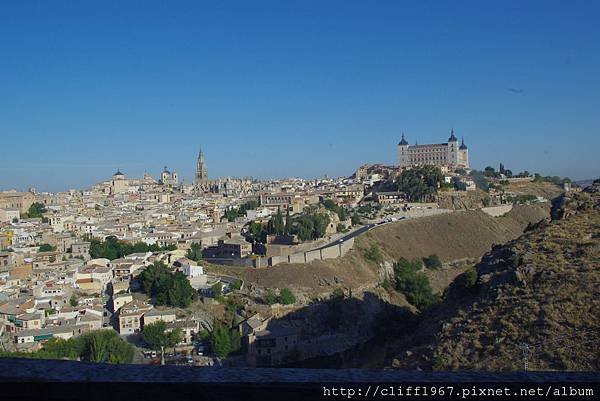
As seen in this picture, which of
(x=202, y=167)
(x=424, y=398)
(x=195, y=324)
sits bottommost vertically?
(x=195, y=324)

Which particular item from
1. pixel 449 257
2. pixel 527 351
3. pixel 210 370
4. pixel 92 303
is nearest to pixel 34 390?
pixel 210 370

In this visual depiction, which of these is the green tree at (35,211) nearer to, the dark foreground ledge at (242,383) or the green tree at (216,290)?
the green tree at (216,290)

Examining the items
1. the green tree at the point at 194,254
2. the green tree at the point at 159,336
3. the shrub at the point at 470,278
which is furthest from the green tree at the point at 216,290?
the shrub at the point at 470,278

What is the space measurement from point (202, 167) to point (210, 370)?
64530 mm

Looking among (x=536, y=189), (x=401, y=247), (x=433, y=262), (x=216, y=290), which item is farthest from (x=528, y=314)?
(x=536, y=189)

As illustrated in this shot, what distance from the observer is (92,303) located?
65.2 feet

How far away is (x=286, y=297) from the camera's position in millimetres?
19906

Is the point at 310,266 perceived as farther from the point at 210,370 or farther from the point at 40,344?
the point at 210,370

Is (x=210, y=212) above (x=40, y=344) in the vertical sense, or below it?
above

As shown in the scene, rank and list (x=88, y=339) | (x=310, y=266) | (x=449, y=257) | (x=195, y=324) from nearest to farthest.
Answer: (x=88, y=339) < (x=195, y=324) < (x=310, y=266) < (x=449, y=257)

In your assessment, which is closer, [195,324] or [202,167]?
[195,324]

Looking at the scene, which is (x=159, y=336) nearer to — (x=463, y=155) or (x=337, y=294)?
(x=337, y=294)

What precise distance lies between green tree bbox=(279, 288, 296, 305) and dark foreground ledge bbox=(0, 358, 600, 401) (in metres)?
18.5

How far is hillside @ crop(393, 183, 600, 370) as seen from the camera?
8914 mm
